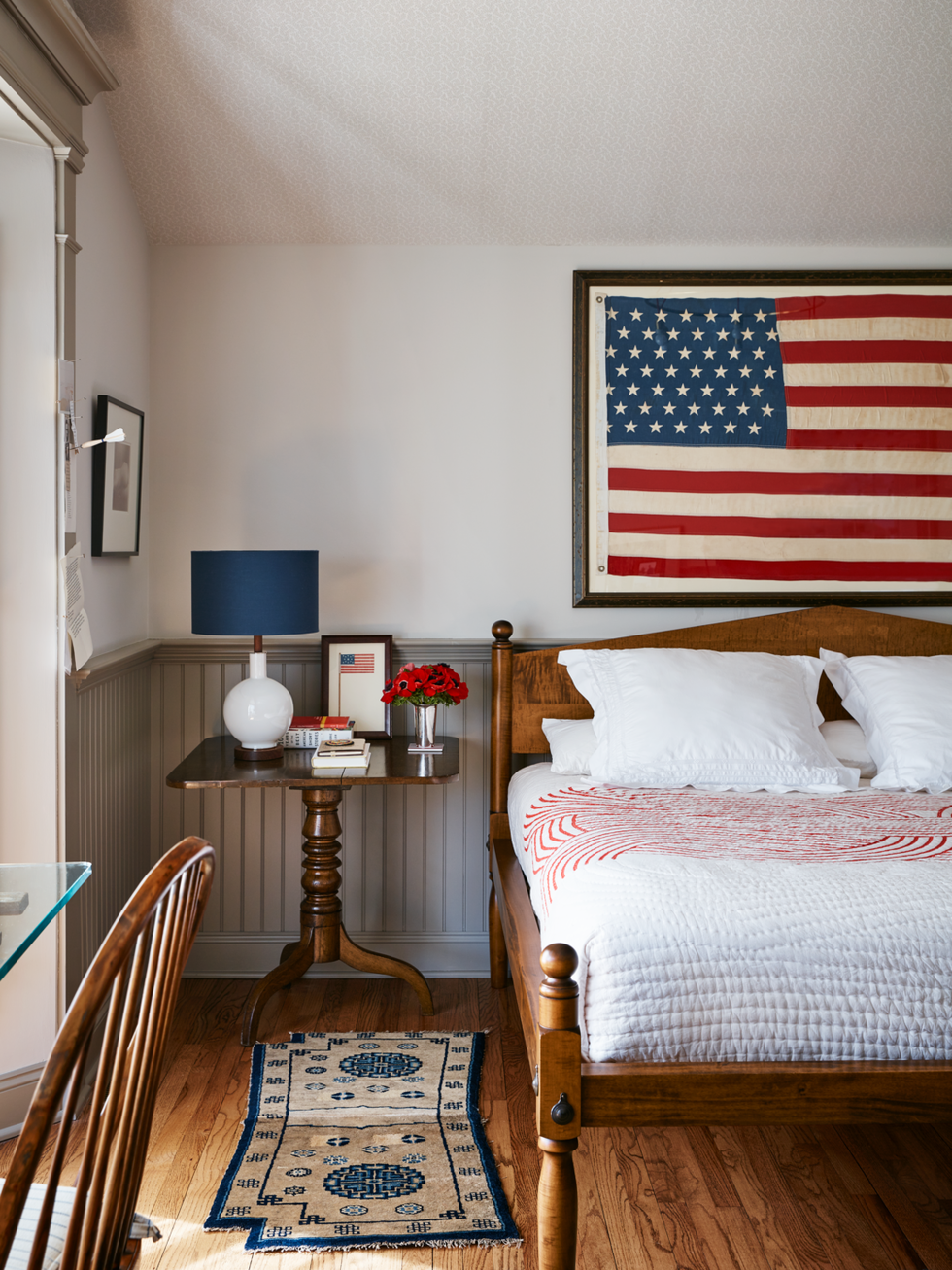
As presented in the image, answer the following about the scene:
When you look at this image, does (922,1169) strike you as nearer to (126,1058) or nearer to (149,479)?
(126,1058)

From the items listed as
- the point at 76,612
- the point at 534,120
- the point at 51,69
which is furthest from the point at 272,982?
the point at 534,120

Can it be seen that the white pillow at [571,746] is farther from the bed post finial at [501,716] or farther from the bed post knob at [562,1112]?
the bed post knob at [562,1112]

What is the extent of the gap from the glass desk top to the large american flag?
214cm

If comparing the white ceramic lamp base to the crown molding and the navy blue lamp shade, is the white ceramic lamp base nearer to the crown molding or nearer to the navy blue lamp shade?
the navy blue lamp shade

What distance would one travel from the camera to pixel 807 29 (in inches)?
98.2

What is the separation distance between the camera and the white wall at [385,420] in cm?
313

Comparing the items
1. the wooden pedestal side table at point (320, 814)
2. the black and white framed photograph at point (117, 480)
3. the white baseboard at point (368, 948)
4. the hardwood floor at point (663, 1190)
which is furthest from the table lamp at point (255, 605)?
the hardwood floor at point (663, 1190)

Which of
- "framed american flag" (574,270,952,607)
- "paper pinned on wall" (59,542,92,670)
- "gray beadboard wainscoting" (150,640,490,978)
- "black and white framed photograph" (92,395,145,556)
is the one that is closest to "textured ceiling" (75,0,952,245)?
"framed american flag" (574,270,952,607)

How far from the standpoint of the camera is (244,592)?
263 cm

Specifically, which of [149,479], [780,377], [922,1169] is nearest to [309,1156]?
[922,1169]

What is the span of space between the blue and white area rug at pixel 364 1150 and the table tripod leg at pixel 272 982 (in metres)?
0.08

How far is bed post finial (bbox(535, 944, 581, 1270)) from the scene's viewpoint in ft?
5.09

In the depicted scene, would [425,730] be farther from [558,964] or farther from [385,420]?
[558,964]

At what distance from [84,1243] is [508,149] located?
2.83 m
